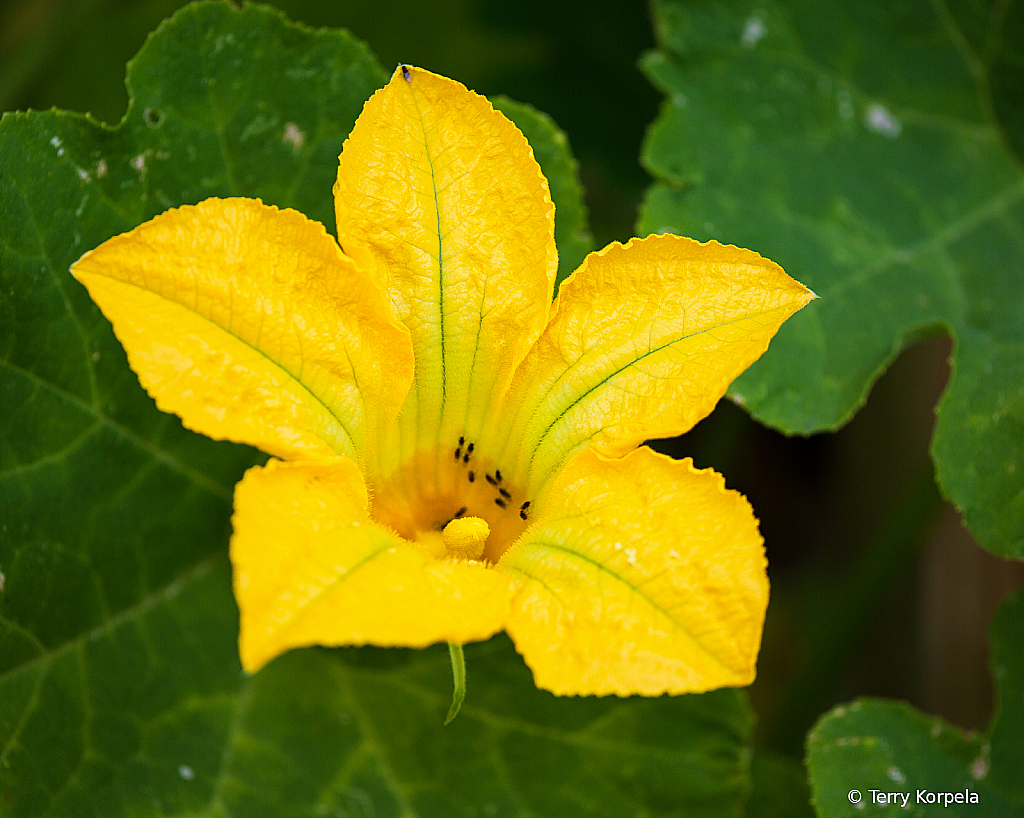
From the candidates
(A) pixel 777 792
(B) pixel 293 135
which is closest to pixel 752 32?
(B) pixel 293 135

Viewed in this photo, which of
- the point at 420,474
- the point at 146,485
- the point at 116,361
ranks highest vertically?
the point at 116,361

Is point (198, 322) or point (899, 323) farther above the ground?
point (198, 322)

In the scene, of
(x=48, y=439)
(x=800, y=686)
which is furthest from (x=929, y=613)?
(x=48, y=439)

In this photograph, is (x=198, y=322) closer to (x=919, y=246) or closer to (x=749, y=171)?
(x=749, y=171)

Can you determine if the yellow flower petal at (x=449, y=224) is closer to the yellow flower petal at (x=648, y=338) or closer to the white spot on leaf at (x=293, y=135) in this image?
the yellow flower petal at (x=648, y=338)

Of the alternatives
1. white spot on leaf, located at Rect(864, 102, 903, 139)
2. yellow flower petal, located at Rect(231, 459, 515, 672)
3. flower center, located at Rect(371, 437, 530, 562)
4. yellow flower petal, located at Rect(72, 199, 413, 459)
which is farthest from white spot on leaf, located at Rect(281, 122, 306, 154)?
white spot on leaf, located at Rect(864, 102, 903, 139)

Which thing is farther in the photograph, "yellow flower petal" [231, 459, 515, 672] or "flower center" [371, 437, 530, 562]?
"flower center" [371, 437, 530, 562]

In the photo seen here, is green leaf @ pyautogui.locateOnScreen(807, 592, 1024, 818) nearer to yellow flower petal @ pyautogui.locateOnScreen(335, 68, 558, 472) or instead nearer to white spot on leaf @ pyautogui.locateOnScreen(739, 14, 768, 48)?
yellow flower petal @ pyautogui.locateOnScreen(335, 68, 558, 472)
